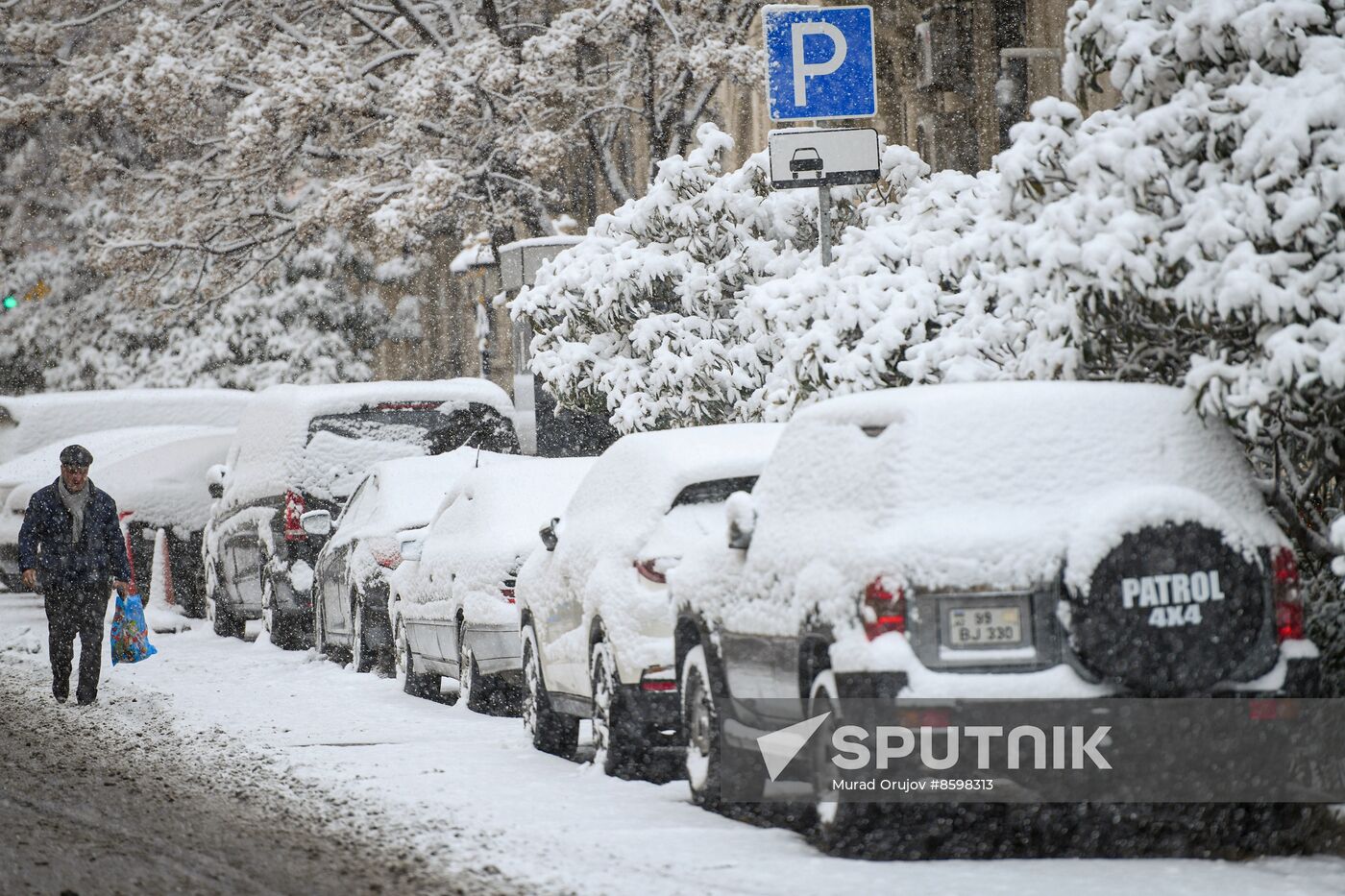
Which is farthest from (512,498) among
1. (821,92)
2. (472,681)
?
(821,92)

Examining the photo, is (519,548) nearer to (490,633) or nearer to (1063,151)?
(490,633)

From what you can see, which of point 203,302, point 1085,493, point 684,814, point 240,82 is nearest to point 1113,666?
point 1085,493

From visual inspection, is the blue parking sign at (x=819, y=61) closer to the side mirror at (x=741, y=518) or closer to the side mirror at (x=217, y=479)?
the side mirror at (x=741, y=518)

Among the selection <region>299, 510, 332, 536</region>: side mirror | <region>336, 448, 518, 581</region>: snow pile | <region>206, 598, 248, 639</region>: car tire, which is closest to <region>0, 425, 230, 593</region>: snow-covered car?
<region>206, 598, 248, 639</region>: car tire

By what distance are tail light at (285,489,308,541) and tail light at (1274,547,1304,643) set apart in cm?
1081

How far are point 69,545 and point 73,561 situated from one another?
0.12m

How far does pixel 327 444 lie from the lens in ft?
56.3

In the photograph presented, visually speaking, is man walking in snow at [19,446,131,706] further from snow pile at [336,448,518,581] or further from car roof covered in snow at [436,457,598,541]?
car roof covered in snow at [436,457,598,541]

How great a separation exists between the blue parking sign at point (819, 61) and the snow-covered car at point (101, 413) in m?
14.8

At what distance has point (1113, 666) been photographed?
7.02 meters

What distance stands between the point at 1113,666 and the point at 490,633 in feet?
18.9

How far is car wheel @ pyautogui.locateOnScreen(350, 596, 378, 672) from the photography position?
1546cm

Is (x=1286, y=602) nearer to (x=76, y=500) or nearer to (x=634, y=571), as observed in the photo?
(x=634, y=571)

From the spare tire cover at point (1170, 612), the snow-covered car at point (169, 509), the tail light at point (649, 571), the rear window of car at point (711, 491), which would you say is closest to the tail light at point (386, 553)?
the rear window of car at point (711, 491)
